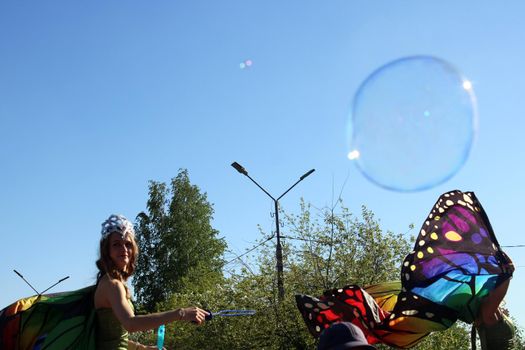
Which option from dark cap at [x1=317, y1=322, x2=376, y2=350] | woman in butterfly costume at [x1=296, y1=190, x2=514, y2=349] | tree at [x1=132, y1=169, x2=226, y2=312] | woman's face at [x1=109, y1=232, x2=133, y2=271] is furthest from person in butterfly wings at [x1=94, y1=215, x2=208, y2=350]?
tree at [x1=132, y1=169, x2=226, y2=312]

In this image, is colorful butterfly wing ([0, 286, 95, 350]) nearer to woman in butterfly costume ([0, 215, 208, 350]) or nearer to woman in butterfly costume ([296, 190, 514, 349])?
woman in butterfly costume ([0, 215, 208, 350])

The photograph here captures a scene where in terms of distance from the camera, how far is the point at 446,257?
4.68 meters

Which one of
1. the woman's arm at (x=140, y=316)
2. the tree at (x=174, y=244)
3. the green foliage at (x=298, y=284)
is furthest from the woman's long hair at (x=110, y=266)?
the tree at (x=174, y=244)

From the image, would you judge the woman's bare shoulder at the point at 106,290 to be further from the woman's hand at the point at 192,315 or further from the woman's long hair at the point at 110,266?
the woman's hand at the point at 192,315

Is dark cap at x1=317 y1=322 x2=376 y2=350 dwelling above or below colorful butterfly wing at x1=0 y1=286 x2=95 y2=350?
below

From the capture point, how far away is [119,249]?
394 centimetres

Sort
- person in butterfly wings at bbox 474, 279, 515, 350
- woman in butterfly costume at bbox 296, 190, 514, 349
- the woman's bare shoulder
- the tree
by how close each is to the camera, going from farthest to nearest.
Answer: the tree
woman in butterfly costume at bbox 296, 190, 514, 349
person in butterfly wings at bbox 474, 279, 515, 350
the woman's bare shoulder

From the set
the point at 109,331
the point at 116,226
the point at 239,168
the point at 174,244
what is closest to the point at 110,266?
the point at 116,226

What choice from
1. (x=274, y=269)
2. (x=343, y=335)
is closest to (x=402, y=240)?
(x=274, y=269)

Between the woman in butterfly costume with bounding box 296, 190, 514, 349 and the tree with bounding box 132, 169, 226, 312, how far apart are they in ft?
95.4

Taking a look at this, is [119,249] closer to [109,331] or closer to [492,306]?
[109,331]

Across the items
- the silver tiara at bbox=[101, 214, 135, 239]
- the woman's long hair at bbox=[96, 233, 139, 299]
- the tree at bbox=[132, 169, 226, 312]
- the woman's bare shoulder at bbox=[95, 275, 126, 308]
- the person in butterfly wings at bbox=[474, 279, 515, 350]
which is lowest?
the person in butterfly wings at bbox=[474, 279, 515, 350]

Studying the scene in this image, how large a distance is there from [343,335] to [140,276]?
113 feet

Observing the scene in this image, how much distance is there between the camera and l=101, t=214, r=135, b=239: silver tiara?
3.92m
